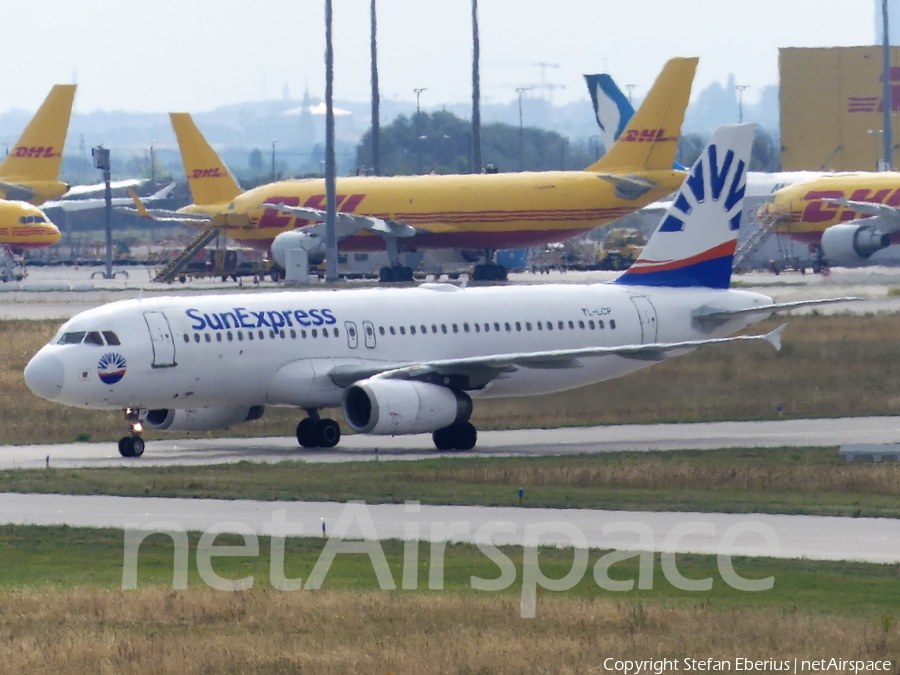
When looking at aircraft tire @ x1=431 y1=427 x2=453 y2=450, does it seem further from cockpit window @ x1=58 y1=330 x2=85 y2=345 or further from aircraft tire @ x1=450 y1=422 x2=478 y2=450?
cockpit window @ x1=58 y1=330 x2=85 y2=345

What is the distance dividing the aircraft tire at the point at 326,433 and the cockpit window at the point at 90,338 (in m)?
5.43

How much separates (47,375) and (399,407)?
299 inches

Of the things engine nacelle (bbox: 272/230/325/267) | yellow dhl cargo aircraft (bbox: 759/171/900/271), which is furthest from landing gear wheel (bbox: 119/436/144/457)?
yellow dhl cargo aircraft (bbox: 759/171/900/271)

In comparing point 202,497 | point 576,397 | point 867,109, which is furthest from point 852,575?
point 867,109

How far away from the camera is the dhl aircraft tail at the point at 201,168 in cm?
9812

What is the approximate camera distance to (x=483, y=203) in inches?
3521

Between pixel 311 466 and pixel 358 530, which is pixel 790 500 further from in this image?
pixel 311 466

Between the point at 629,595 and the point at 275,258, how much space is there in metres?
71.3

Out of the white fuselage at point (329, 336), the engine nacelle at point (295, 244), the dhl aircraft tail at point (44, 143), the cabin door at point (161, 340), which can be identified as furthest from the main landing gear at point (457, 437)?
the dhl aircraft tail at point (44, 143)

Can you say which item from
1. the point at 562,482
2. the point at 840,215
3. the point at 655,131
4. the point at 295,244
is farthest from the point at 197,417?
the point at 840,215

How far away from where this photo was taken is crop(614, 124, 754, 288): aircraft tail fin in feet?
149

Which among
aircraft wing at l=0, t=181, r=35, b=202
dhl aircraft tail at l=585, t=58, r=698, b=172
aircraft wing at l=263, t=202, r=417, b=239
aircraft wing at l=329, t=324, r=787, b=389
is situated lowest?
aircraft wing at l=329, t=324, r=787, b=389

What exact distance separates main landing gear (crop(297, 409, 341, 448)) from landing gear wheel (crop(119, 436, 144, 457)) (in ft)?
12.8

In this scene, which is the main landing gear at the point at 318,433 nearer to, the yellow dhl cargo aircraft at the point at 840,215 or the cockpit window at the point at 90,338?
the cockpit window at the point at 90,338
